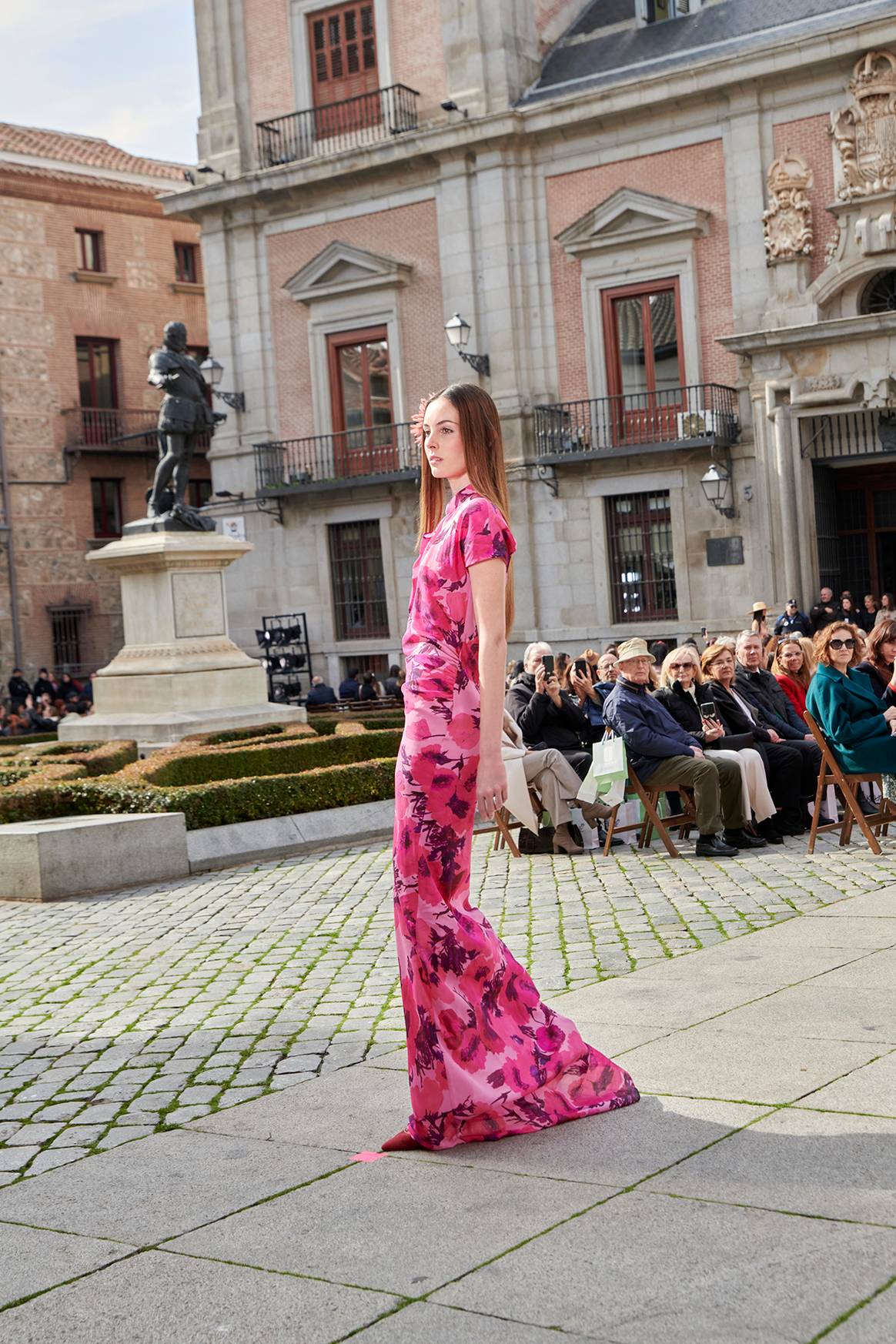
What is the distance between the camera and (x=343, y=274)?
30109 mm

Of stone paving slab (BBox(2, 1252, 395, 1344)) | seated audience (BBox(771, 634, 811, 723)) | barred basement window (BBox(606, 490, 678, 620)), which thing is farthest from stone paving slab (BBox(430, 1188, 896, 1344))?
barred basement window (BBox(606, 490, 678, 620))

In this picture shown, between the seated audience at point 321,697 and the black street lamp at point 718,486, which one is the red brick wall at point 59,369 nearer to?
the seated audience at point 321,697

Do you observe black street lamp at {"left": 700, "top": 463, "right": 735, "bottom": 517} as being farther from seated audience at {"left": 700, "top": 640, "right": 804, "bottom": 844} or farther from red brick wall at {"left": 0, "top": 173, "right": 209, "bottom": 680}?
red brick wall at {"left": 0, "top": 173, "right": 209, "bottom": 680}

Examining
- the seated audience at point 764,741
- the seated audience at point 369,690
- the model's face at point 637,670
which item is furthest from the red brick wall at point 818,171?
the model's face at point 637,670

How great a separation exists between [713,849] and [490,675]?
20.7 feet

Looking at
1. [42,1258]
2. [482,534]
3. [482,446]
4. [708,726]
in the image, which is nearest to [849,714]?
[708,726]

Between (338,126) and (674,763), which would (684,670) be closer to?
(674,763)

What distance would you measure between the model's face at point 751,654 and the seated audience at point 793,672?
0.53 m

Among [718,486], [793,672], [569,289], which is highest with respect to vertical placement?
[569,289]

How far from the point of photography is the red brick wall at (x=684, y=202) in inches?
1028

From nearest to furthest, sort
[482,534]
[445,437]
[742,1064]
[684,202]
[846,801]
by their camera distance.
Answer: [482,534], [445,437], [742,1064], [846,801], [684,202]

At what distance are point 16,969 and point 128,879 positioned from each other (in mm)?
2713

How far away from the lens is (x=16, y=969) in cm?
811

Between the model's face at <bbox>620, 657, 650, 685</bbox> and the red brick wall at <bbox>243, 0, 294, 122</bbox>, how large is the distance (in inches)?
921
